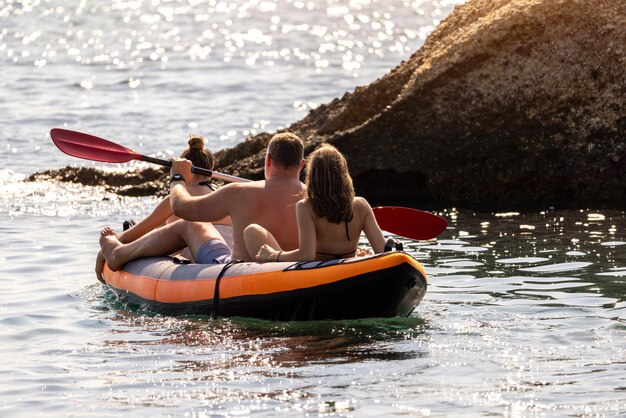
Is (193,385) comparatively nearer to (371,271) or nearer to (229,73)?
(371,271)

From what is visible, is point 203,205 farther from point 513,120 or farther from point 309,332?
point 513,120

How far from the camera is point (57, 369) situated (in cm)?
672

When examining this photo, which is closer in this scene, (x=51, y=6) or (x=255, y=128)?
(x=255, y=128)

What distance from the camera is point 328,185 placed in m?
7.30

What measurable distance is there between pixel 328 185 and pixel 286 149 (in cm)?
50

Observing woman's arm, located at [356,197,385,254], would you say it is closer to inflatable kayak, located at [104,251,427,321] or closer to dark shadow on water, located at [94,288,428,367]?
inflatable kayak, located at [104,251,427,321]

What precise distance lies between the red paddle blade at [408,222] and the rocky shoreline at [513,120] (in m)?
3.21

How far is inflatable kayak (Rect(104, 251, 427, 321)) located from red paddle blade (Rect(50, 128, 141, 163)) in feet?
8.24

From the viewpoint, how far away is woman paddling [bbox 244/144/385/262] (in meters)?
A: 7.30

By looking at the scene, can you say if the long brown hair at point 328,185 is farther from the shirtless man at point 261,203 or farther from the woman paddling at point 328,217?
the shirtless man at point 261,203

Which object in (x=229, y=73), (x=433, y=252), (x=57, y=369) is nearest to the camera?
(x=57, y=369)

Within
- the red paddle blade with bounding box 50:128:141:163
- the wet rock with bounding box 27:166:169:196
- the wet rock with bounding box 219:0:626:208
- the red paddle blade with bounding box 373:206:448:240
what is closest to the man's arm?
the red paddle blade with bounding box 373:206:448:240

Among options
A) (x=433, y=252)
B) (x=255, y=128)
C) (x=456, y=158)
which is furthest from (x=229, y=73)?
(x=433, y=252)

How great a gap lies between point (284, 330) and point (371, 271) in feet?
2.23
